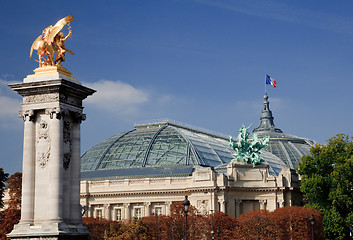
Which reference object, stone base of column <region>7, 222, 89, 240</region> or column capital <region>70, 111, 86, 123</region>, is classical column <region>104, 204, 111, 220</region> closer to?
column capital <region>70, 111, 86, 123</region>

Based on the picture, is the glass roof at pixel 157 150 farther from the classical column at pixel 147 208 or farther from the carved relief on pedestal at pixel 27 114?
the carved relief on pedestal at pixel 27 114

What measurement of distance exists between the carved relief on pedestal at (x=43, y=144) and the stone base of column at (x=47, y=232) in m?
3.35

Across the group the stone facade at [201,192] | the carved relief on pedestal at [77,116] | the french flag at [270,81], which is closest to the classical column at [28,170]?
the carved relief on pedestal at [77,116]

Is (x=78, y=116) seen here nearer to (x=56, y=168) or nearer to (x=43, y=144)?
(x=43, y=144)

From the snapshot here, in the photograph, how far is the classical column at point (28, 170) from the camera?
36.2 m

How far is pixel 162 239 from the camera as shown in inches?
2970

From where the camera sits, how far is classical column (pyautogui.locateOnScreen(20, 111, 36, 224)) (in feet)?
119

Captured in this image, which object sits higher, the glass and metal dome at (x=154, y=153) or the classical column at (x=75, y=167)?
the glass and metal dome at (x=154, y=153)

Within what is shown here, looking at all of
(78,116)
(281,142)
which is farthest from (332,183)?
(281,142)

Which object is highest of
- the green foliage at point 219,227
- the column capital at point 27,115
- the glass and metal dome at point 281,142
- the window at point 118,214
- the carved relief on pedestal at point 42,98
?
the glass and metal dome at point 281,142

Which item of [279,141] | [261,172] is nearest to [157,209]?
[261,172]

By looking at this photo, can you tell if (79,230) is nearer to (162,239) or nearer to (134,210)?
(162,239)

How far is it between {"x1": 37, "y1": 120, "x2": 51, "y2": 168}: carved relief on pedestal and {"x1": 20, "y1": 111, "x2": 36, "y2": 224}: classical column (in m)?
0.40

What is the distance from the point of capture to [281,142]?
534 feet
